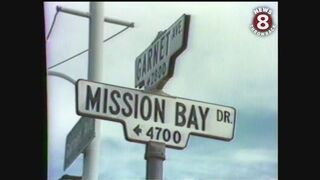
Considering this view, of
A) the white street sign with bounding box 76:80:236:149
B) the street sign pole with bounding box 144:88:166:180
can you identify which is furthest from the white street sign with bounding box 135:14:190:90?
the street sign pole with bounding box 144:88:166:180

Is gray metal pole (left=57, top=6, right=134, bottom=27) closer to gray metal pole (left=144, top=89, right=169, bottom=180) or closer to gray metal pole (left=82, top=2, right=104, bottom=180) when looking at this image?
gray metal pole (left=82, top=2, right=104, bottom=180)

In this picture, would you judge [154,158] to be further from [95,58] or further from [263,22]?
[95,58]

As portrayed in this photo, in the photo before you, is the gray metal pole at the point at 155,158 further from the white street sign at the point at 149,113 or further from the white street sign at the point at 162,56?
the white street sign at the point at 162,56

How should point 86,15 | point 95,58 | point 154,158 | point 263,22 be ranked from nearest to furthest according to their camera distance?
1. point 154,158
2. point 263,22
3. point 86,15
4. point 95,58

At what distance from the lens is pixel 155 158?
Answer: 2586 millimetres

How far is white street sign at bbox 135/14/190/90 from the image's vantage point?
2557 mm

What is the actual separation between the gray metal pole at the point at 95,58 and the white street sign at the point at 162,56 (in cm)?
78

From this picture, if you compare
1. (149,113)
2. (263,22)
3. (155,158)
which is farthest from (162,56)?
(263,22)

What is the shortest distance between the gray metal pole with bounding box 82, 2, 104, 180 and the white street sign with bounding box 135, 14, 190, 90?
30.8 inches

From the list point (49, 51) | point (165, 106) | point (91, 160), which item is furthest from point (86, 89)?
point (91, 160)

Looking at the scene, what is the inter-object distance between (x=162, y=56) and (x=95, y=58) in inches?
50.2

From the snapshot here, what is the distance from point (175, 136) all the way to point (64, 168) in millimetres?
1468

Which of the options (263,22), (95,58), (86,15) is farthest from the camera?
(95,58)

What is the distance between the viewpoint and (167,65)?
2590 mm
